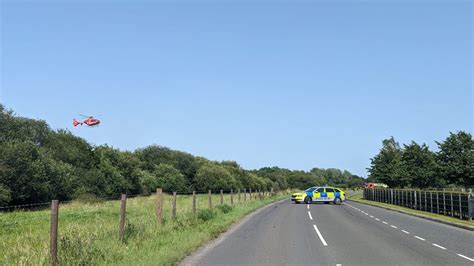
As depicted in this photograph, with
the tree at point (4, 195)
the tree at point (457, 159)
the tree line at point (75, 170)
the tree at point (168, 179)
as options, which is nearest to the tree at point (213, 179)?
the tree line at point (75, 170)

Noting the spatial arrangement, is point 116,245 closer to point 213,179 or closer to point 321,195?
point 321,195

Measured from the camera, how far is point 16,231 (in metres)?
17.8

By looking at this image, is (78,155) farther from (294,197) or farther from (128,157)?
(294,197)

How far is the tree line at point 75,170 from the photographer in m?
44.7

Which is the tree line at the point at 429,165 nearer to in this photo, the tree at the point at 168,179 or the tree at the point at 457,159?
the tree at the point at 457,159

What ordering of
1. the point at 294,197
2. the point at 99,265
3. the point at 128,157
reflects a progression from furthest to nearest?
the point at 128,157 → the point at 294,197 → the point at 99,265

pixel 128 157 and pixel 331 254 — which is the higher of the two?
pixel 128 157

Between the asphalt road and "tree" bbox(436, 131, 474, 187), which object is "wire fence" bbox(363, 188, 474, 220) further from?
"tree" bbox(436, 131, 474, 187)

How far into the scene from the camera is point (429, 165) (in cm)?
6234

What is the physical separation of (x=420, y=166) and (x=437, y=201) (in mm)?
33245

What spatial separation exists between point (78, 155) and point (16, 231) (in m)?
54.5

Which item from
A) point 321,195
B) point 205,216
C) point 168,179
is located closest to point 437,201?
point 321,195

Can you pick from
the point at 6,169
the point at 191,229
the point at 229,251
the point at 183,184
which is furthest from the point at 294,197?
the point at 183,184

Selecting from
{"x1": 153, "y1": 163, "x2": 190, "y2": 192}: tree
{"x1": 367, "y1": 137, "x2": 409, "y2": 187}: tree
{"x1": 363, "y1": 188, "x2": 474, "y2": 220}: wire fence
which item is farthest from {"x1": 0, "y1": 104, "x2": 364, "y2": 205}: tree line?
{"x1": 367, "y1": 137, "x2": 409, "y2": 187}: tree
